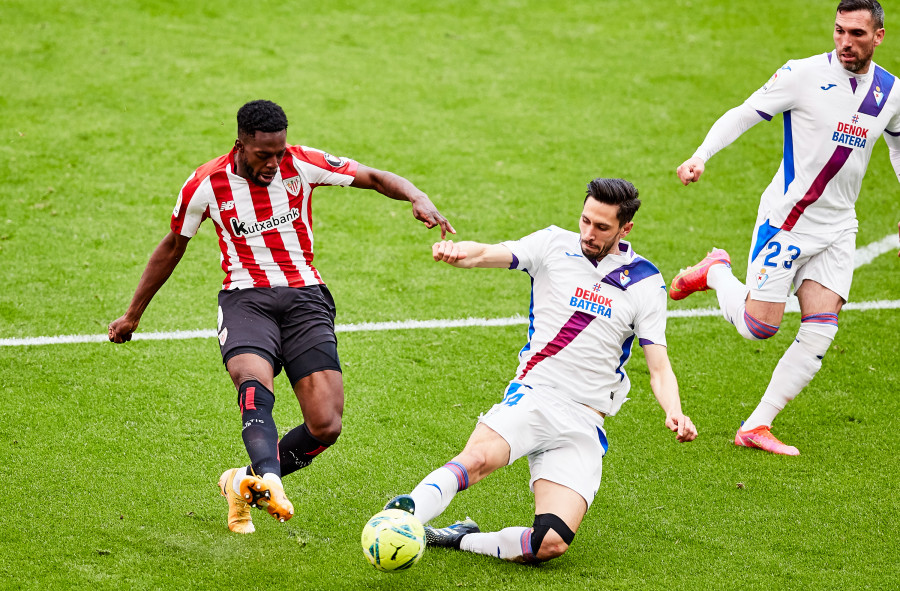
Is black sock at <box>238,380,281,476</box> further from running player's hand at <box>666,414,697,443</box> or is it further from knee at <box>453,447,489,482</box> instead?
running player's hand at <box>666,414,697,443</box>

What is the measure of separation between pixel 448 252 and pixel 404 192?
0.78m

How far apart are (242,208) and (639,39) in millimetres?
9769

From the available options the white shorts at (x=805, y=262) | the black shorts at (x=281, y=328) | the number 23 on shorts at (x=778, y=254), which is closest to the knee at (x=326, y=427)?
the black shorts at (x=281, y=328)

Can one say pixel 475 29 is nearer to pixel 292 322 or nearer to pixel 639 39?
pixel 639 39

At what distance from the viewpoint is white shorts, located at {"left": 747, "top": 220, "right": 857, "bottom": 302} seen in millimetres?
6230

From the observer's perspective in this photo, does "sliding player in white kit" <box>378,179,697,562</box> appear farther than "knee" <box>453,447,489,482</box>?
Yes

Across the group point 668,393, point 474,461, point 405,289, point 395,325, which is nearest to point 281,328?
point 474,461

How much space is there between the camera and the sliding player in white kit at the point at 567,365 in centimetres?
506

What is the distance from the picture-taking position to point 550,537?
4.98 m

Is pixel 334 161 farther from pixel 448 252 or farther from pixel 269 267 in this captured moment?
pixel 448 252

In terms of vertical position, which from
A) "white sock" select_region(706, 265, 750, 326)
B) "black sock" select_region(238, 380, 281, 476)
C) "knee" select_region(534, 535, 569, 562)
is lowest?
"knee" select_region(534, 535, 569, 562)

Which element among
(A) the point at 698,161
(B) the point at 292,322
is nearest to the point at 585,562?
(B) the point at 292,322

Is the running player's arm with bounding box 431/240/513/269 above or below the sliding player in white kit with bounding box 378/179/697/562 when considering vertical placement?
above

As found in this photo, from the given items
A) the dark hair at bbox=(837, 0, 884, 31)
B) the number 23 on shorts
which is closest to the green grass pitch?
the number 23 on shorts
